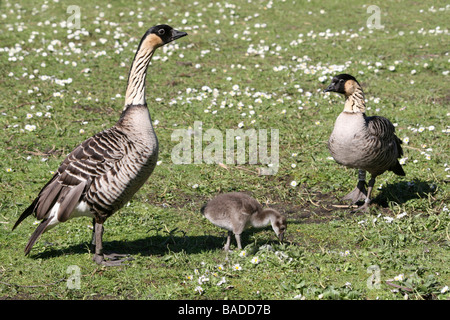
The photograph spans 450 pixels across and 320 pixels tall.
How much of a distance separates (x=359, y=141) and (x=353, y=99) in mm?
761

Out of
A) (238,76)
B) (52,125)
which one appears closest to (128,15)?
(238,76)

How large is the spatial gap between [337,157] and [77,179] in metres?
4.02

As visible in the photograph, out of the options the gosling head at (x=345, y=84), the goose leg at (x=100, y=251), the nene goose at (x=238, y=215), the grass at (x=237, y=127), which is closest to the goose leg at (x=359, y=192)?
the grass at (x=237, y=127)

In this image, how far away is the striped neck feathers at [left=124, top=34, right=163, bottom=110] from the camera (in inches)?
290

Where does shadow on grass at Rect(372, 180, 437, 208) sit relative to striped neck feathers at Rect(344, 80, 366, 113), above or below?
below

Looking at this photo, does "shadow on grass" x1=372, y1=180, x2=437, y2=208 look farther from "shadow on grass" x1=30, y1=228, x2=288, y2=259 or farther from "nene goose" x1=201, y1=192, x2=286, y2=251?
"nene goose" x1=201, y1=192, x2=286, y2=251

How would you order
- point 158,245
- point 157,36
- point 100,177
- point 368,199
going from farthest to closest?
point 368,199 < point 158,245 < point 157,36 < point 100,177

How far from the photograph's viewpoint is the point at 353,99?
28.9ft

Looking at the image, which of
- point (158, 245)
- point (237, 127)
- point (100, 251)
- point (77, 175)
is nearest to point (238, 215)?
point (158, 245)

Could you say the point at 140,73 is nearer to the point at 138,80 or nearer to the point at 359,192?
the point at 138,80

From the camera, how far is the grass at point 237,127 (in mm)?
6801

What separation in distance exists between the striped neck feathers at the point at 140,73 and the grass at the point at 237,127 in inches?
75.8

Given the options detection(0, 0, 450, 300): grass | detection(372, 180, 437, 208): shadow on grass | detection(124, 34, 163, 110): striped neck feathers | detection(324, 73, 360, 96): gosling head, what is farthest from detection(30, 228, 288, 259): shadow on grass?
detection(324, 73, 360, 96): gosling head

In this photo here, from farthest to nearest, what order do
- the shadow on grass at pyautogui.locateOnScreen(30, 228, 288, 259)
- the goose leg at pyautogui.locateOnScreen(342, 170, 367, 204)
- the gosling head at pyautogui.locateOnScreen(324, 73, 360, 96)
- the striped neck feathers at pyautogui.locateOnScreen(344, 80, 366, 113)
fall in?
the goose leg at pyautogui.locateOnScreen(342, 170, 367, 204)
the gosling head at pyautogui.locateOnScreen(324, 73, 360, 96)
the striped neck feathers at pyautogui.locateOnScreen(344, 80, 366, 113)
the shadow on grass at pyautogui.locateOnScreen(30, 228, 288, 259)
